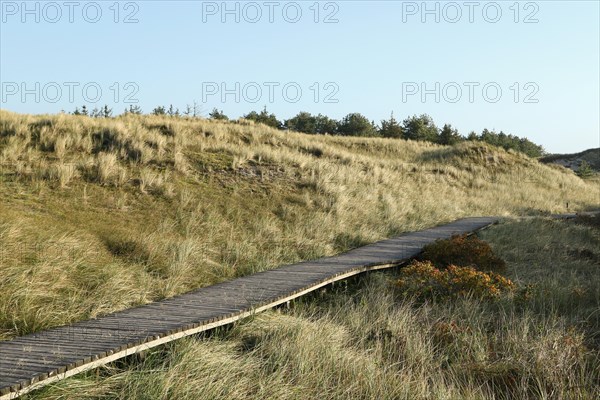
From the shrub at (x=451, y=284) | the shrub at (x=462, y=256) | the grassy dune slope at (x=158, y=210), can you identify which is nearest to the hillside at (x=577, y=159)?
the grassy dune slope at (x=158, y=210)

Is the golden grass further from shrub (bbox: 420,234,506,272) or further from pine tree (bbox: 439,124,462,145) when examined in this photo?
pine tree (bbox: 439,124,462,145)

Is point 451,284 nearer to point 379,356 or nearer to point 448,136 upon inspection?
point 379,356

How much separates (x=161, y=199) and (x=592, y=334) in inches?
351

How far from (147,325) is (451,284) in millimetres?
5622

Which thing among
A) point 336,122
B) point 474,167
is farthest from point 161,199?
point 336,122

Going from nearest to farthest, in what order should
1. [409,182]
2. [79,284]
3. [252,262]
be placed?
[79,284]
[252,262]
[409,182]

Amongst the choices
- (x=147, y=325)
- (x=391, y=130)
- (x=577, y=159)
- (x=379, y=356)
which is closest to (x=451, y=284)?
(x=379, y=356)

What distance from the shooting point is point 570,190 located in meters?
39.9

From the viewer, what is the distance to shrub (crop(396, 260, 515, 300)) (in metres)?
9.90

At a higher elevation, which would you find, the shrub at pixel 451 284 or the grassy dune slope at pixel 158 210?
the grassy dune slope at pixel 158 210

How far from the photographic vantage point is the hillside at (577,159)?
209 feet

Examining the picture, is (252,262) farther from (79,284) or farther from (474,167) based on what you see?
(474,167)

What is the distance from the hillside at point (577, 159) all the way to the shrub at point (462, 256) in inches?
2146

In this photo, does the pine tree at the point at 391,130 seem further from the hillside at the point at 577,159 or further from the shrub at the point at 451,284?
the shrub at the point at 451,284
